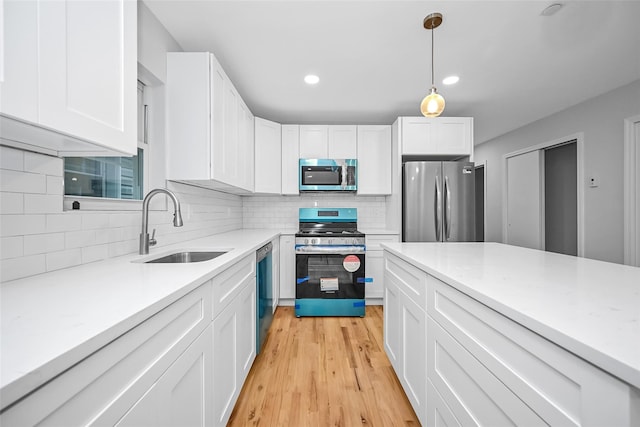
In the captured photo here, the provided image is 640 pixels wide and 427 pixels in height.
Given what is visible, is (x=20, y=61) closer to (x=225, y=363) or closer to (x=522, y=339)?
(x=225, y=363)

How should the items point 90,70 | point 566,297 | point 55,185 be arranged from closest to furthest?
point 566,297, point 90,70, point 55,185

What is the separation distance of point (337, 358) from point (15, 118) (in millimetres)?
2206

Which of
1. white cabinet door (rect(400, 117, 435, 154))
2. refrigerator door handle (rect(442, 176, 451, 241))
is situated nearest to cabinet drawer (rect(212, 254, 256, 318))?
refrigerator door handle (rect(442, 176, 451, 241))

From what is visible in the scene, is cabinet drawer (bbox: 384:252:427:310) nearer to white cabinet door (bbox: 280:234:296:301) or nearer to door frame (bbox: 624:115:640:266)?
white cabinet door (bbox: 280:234:296:301)

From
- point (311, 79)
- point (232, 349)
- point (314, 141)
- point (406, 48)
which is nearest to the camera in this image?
point (232, 349)

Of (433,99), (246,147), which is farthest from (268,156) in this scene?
(433,99)

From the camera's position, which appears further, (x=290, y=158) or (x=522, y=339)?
(x=290, y=158)

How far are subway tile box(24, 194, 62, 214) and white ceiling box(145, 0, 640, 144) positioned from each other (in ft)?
4.52

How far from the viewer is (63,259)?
1077mm

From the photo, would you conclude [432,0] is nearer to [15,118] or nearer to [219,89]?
[219,89]

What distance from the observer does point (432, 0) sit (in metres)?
1.57

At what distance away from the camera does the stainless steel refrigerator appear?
292 cm

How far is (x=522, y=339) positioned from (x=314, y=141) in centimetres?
312

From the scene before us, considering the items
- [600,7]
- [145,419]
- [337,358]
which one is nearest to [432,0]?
[600,7]
